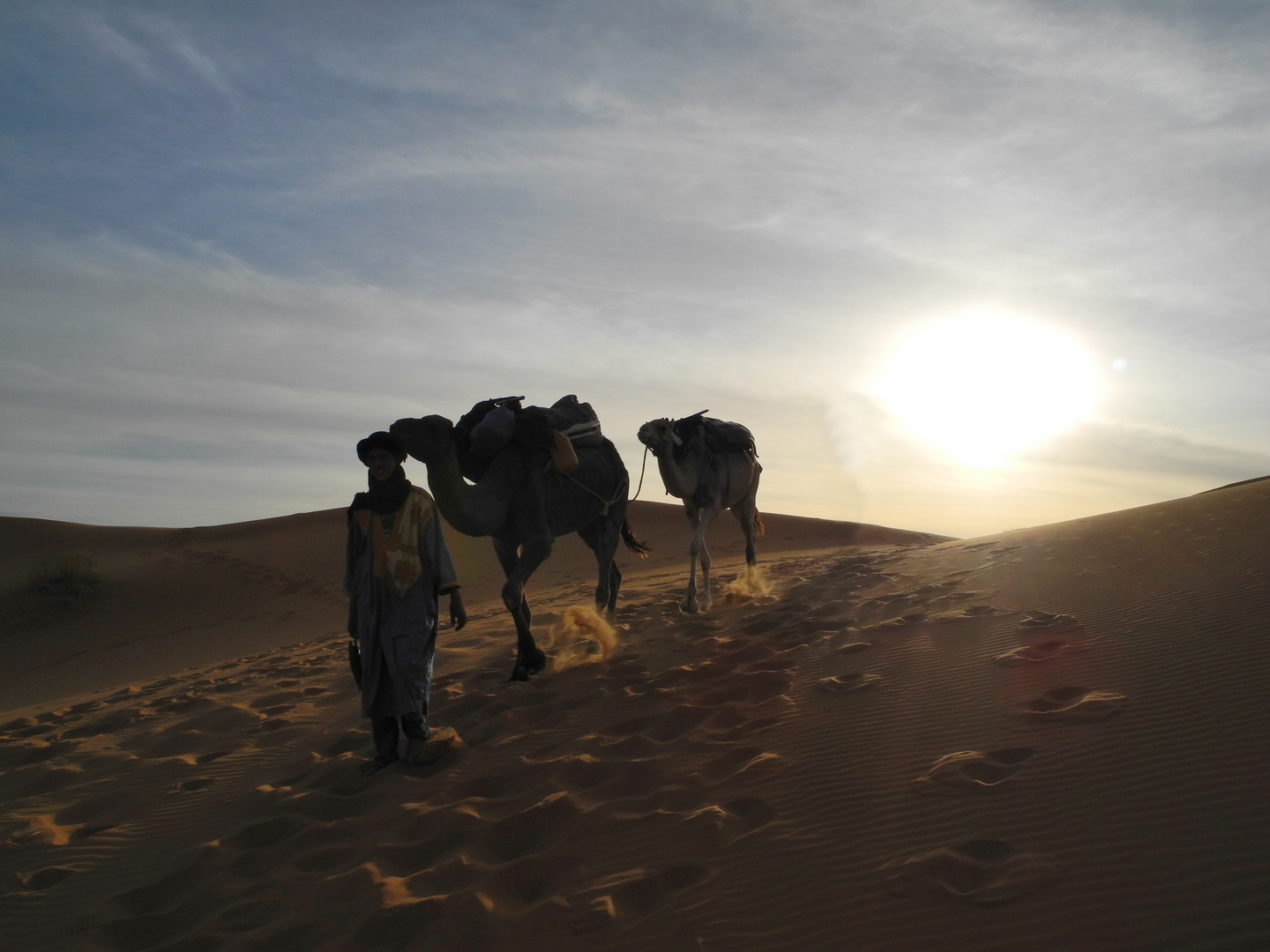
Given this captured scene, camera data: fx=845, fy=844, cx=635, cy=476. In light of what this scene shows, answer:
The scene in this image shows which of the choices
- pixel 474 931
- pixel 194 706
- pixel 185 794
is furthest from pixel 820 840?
pixel 194 706

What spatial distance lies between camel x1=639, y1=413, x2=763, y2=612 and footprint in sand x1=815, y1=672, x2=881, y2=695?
404 cm

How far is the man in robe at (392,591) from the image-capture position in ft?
18.0

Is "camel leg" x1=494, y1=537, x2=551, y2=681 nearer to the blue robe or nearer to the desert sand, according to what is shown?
the desert sand

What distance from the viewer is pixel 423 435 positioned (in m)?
6.49

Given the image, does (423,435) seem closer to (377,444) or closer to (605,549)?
(377,444)

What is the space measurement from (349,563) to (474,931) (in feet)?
9.46

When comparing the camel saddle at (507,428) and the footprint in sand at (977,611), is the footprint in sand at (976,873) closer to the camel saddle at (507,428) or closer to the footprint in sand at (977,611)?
the footprint in sand at (977,611)

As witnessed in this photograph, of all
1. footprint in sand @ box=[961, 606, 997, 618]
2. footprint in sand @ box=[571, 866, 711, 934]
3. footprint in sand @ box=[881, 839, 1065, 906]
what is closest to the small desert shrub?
footprint in sand @ box=[961, 606, 997, 618]

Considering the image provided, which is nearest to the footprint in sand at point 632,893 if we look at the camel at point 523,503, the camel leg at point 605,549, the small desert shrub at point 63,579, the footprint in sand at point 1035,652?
the footprint in sand at point 1035,652

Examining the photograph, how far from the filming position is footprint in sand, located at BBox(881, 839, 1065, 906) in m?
3.20

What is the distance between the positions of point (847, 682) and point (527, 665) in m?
2.82

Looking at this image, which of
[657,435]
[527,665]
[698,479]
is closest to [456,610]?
[527,665]

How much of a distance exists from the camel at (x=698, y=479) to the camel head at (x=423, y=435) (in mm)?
4060

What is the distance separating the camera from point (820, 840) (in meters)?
3.85
